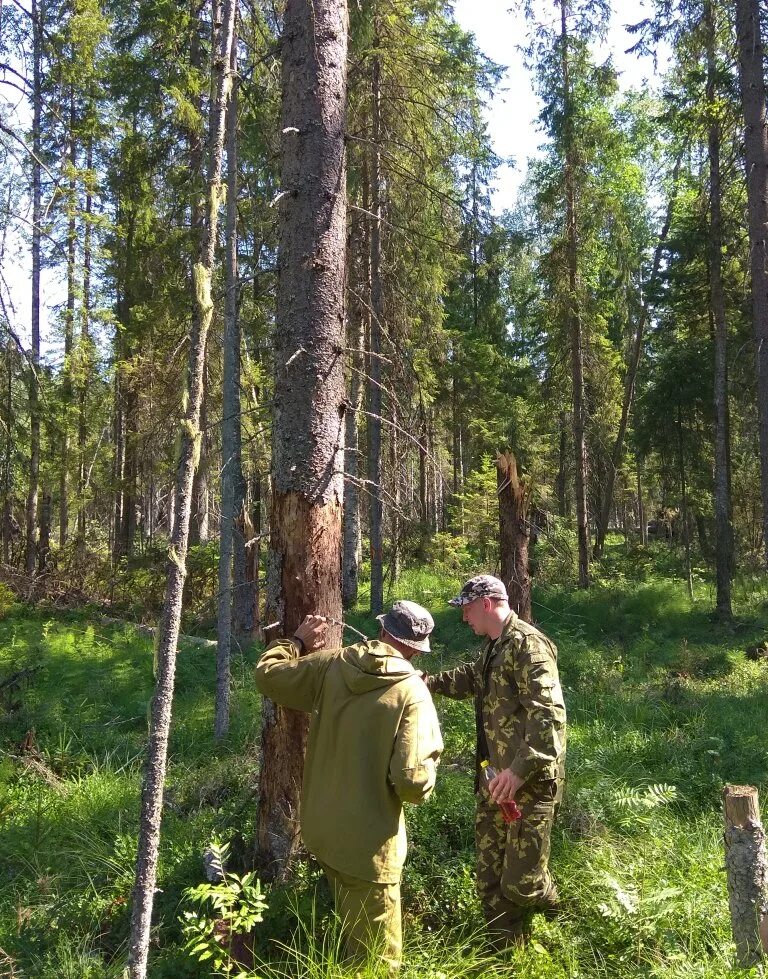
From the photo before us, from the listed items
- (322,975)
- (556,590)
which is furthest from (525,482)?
(556,590)

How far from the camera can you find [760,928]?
3.37 m

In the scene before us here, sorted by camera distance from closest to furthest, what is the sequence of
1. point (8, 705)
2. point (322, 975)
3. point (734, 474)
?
1. point (322, 975)
2. point (8, 705)
3. point (734, 474)

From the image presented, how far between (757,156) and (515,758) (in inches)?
426

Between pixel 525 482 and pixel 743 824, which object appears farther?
pixel 525 482

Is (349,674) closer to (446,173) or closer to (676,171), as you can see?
(446,173)

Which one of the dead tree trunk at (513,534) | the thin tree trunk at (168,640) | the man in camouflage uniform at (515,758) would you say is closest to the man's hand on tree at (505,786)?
the man in camouflage uniform at (515,758)

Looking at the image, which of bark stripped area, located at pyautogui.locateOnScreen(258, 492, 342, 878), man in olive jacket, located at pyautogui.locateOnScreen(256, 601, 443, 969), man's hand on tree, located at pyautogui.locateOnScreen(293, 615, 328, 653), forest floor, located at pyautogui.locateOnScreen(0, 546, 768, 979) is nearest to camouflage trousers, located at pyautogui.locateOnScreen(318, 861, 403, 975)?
man in olive jacket, located at pyautogui.locateOnScreen(256, 601, 443, 969)

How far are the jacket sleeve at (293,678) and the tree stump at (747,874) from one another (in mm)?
2076

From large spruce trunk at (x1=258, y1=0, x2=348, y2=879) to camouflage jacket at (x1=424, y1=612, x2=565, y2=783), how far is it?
38.9 inches

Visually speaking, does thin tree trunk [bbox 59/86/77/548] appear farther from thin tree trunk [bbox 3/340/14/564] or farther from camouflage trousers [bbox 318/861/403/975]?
camouflage trousers [bbox 318/861/403/975]

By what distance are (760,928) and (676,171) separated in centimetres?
2350

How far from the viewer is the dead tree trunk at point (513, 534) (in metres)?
8.29

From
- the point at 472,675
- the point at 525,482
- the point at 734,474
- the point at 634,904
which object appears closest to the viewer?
the point at 634,904

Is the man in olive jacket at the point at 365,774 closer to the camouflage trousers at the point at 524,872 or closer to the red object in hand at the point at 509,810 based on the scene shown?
the red object in hand at the point at 509,810
